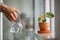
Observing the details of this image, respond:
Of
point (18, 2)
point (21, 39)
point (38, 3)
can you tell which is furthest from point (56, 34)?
point (18, 2)

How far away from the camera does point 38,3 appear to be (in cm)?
187

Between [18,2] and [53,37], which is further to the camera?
[18,2]

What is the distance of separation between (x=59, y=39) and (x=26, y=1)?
86 cm

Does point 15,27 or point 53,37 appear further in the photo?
point 15,27

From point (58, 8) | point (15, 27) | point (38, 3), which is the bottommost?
point (15, 27)

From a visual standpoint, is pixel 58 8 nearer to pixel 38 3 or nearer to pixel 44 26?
pixel 44 26

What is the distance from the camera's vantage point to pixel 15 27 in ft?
4.99

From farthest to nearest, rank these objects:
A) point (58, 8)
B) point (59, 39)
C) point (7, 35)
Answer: point (7, 35), point (58, 8), point (59, 39)

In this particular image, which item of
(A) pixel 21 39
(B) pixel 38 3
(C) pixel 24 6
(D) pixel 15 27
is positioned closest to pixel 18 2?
(C) pixel 24 6

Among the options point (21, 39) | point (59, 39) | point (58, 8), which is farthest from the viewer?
point (21, 39)

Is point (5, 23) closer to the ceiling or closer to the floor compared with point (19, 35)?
closer to the ceiling

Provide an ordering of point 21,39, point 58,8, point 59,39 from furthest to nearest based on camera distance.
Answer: point 21,39 < point 58,8 < point 59,39

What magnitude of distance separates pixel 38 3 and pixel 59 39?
80cm

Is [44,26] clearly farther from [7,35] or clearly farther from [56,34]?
[7,35]
